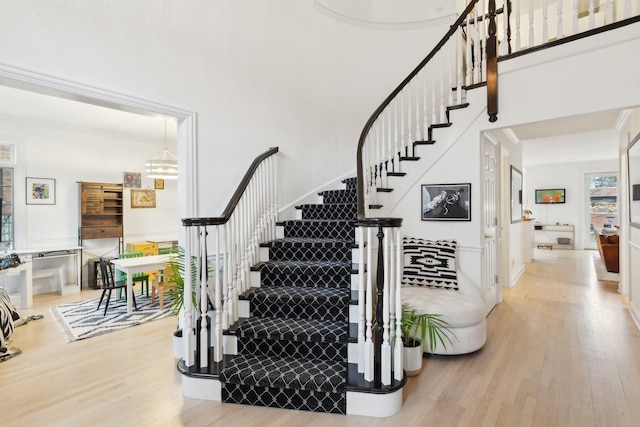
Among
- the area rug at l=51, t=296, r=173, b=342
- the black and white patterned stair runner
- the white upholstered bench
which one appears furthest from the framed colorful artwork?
the white upholstered bench

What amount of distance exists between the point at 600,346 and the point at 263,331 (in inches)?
125

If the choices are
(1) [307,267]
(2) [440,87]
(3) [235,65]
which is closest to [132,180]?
(3) [235,65]

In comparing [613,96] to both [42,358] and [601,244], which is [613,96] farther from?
[42,358]

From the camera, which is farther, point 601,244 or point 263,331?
point 601,244

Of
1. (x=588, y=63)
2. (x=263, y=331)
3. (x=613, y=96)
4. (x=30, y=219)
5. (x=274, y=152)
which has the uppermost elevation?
(x=588, y=63)

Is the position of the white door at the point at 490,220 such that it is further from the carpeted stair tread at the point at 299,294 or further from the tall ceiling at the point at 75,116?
the tall ceiling at the point at 75,116

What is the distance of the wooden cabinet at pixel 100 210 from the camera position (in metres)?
6.09

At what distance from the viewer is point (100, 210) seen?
6.27 meters

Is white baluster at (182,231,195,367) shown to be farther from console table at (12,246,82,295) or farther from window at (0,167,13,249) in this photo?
window at (0,167,13,249)

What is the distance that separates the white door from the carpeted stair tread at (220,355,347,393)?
2.32 metres

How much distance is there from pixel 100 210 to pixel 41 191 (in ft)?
2.96

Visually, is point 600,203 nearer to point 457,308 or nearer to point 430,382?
point 457,308

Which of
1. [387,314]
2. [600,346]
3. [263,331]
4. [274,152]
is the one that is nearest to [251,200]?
[274,152]

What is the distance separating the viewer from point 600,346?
320cm
